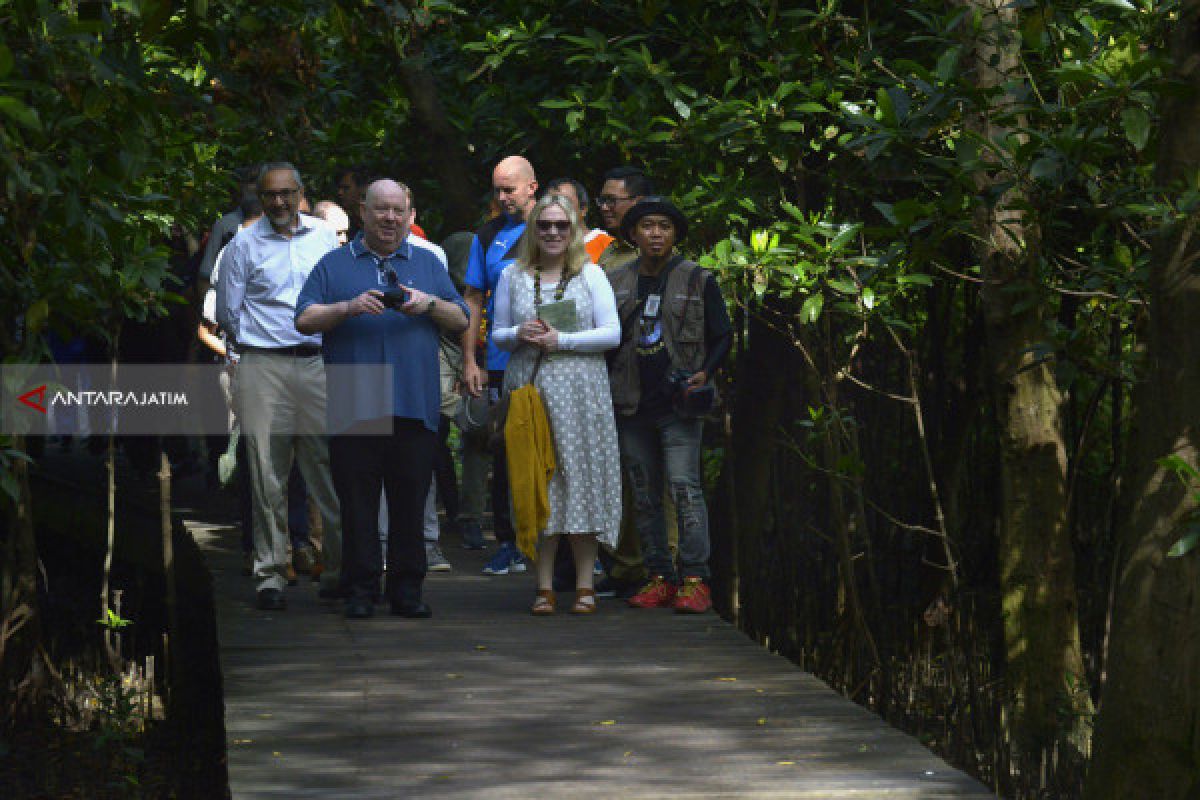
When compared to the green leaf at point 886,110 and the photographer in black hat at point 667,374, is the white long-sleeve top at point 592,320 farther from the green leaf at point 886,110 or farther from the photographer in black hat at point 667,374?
the green leaf at point 886,110

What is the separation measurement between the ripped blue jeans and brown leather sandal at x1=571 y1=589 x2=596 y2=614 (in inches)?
14.6

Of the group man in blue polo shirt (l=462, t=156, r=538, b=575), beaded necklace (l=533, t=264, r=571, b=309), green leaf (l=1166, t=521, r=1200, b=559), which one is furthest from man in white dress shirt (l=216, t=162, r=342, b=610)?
green leaf (l=1166, t=521, r=1200, b=559)

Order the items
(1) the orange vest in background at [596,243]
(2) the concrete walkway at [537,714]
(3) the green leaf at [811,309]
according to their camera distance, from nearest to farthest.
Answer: (2) the concrete walkway at [537,714] < (3) the green leaf at [811,309] < (1) the orange vest in background at [596,243]

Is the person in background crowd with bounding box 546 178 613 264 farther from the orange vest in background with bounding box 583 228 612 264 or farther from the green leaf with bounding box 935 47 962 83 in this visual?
the green leaf with bounding box 935 47 962 83

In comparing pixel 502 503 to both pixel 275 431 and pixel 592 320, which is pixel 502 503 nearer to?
pixel 275 431

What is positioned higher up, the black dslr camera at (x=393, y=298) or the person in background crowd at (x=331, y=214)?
the person in background crowd at (x=331, y=214)

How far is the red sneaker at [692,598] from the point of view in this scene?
9028mm

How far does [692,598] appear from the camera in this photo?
904 centimetres

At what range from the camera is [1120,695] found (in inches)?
217

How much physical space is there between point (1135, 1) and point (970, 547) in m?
5.46

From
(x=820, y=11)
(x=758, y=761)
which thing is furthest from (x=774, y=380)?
(x=758, y=761)

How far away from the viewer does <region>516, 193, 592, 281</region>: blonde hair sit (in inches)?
342

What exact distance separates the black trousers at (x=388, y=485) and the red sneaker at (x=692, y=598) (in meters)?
1.19

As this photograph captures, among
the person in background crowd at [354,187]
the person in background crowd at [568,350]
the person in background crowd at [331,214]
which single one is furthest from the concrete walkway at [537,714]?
the person in background crowd at [354,187]
